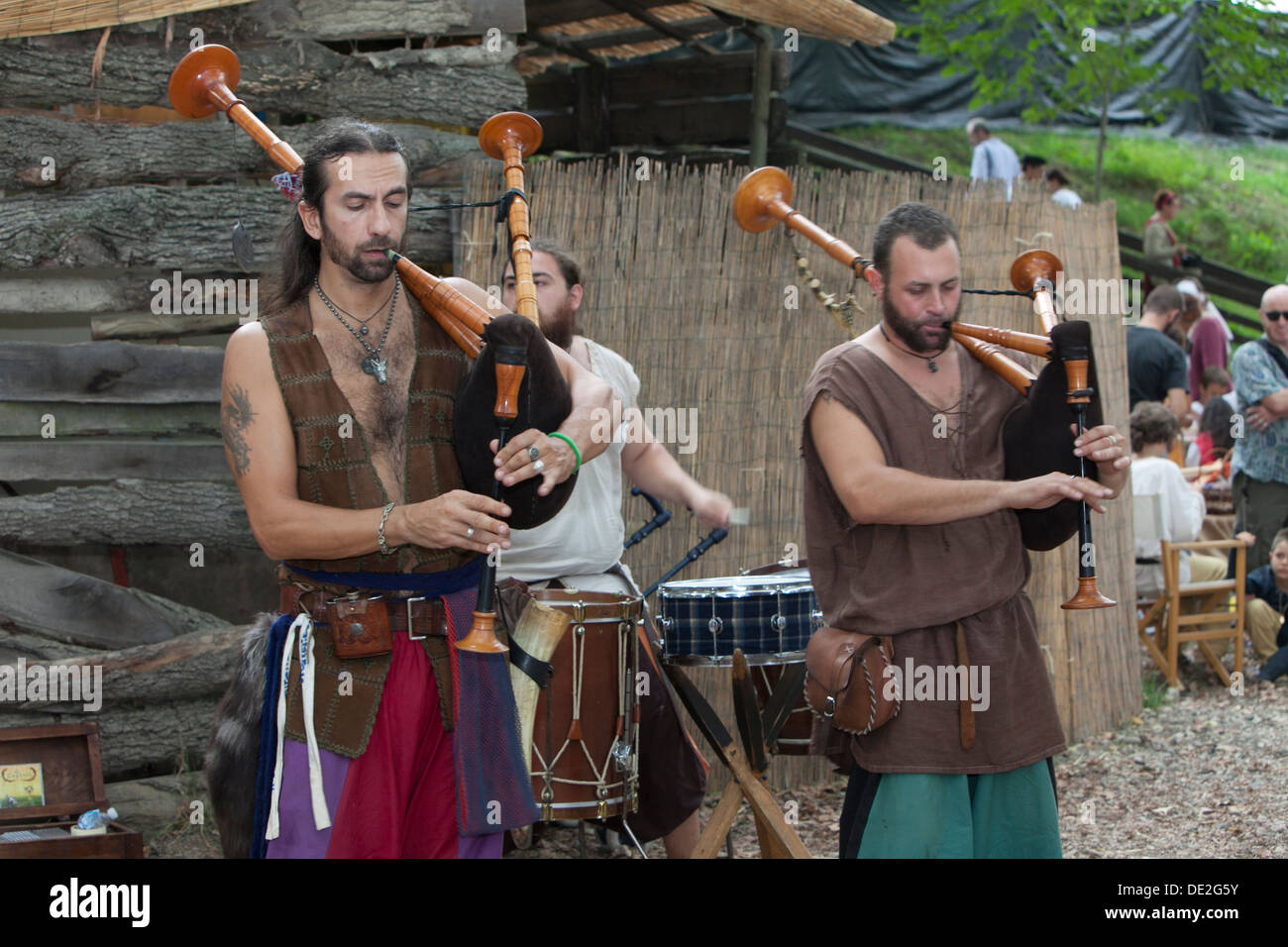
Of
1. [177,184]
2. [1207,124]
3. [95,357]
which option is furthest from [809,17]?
[1207,124]

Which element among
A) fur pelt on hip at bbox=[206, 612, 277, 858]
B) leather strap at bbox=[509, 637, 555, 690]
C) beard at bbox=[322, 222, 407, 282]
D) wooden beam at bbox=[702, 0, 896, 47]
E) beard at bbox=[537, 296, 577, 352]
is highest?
wooden beam at bbox=[702, 0, 896, 47]

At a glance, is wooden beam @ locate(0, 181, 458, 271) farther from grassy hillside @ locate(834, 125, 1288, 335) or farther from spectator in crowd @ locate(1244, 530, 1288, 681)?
grassy hillside @ locate(834, 125, 1288, 335)

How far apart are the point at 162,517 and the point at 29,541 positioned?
→ 0.45 metres

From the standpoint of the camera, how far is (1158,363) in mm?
8953

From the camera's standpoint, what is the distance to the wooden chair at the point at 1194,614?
746 cm

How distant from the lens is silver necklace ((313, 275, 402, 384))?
3.17 metres

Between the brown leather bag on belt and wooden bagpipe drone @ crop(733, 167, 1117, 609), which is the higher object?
wooden bagpipe drone @ crop(733, 167, 1117, 609)

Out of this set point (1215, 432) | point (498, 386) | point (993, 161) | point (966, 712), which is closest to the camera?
point (498, 386)

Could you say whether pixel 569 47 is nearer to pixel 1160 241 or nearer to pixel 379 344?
pixel 379 344

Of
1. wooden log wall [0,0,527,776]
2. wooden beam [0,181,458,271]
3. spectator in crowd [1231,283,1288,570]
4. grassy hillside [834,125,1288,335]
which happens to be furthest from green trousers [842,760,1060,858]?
grassy hillside [834,125,1288,335]

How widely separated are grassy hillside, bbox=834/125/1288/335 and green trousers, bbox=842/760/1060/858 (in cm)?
1395

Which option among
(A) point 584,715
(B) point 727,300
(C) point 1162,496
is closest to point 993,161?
A: (C) point 1162,496

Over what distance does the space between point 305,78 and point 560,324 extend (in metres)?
1.49

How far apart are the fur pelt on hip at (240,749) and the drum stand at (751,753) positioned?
1.52m
